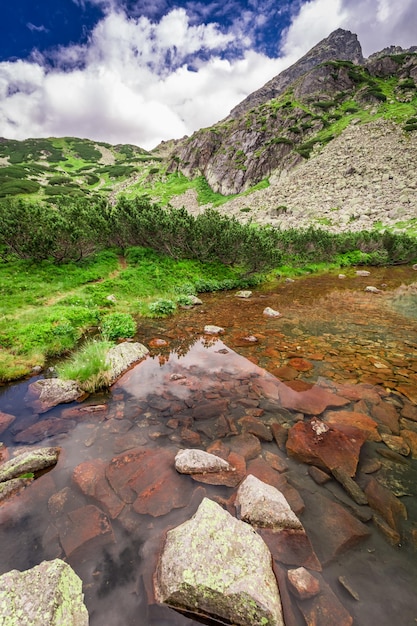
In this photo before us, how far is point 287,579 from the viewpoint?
11.5 ft

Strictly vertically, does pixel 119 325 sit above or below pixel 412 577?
above

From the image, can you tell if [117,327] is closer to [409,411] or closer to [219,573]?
[219,573]

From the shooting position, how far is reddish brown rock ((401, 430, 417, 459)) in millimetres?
5594

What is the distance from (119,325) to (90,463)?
8.38m

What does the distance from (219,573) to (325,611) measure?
4.56ft

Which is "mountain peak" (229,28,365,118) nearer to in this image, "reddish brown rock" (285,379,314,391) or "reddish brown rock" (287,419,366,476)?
"reddish brown rock" (285,379,314,391)

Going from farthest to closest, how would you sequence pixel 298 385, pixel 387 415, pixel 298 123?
pixel 298 123
pixel 298 385
pixel 387 415

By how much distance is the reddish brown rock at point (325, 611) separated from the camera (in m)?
3.08

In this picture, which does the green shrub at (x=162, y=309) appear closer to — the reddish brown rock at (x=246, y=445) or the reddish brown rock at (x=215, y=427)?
the reddish brown rock at (x=215, y=427)

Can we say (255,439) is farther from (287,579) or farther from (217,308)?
(217,308)

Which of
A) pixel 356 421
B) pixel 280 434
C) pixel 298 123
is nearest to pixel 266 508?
pixel 280 434

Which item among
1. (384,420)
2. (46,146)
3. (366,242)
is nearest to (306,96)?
(366,242)

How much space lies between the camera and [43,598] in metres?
2.91

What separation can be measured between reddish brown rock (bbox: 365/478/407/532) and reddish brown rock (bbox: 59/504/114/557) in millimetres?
4532
